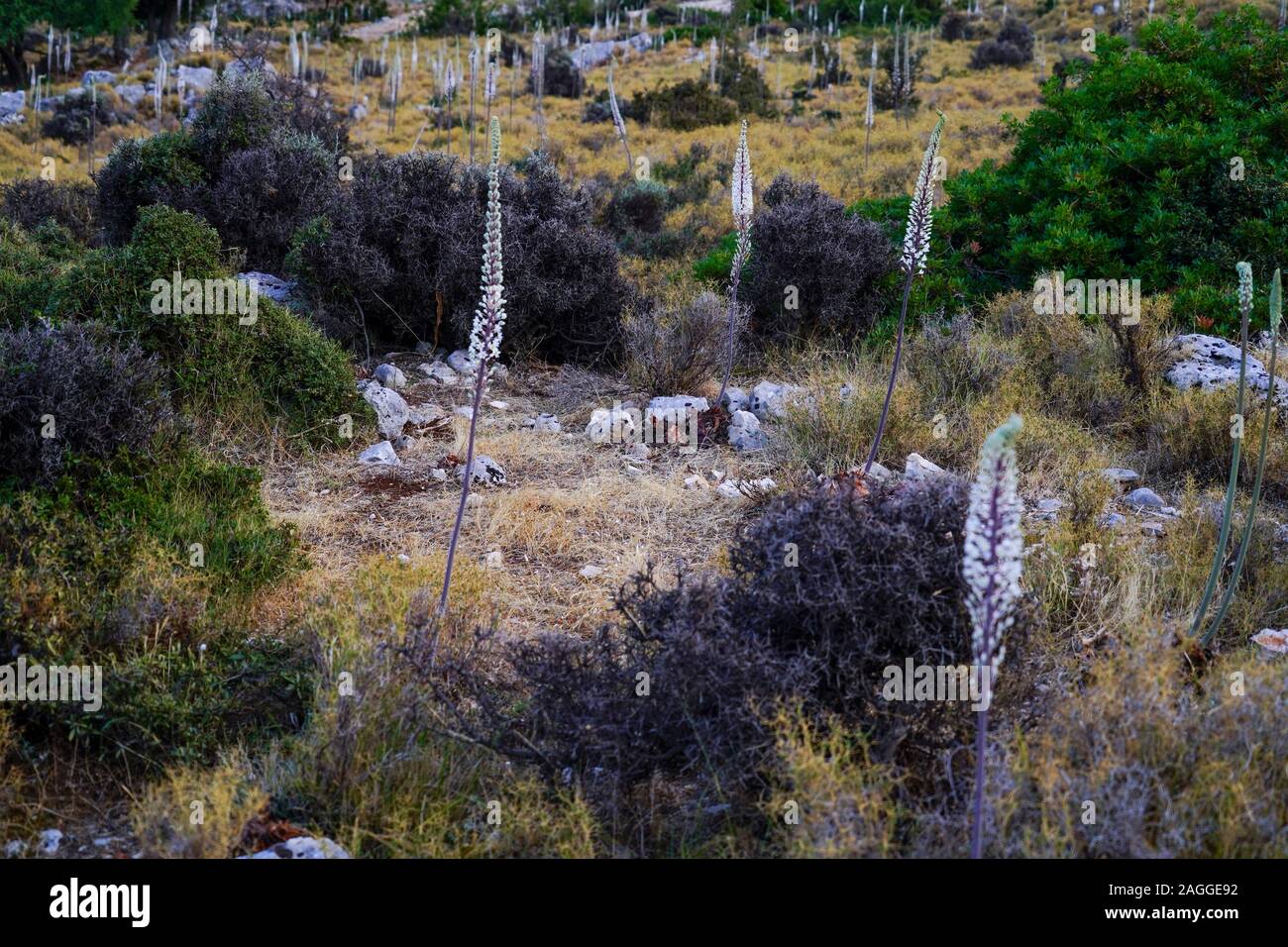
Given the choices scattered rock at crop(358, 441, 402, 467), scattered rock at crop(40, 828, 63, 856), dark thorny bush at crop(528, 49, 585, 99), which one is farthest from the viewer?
dark thorny bush at crop(528, 49, 585, 99)

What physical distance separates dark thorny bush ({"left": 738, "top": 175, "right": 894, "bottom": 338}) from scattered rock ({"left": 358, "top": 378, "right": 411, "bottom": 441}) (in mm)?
2816

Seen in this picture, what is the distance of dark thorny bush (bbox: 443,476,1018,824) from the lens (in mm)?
3152

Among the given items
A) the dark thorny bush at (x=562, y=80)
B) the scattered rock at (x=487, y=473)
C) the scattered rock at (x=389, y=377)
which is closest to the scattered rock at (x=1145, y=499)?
the scattered rock at (x=487, y=473)

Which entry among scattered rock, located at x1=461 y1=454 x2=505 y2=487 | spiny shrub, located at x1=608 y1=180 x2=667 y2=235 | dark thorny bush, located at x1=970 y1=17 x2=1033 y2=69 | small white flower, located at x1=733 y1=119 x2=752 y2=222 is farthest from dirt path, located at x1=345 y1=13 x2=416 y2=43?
scattered rock, located at x1=461 y1=454 x2=505 y2=487

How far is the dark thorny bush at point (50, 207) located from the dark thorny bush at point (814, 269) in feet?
24.8

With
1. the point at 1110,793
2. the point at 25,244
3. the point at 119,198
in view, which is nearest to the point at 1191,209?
the point at 1110,793

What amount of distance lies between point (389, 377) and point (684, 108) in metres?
14.9

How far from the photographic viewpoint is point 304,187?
9.61 metres

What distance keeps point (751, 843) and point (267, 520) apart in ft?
9.45

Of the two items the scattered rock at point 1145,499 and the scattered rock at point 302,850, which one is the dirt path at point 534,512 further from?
the scattered rock at point 1145,499

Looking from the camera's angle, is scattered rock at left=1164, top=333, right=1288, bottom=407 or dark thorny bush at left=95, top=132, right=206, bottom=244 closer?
scattered rock at left=1164, top=333, right=1288, bottom=407

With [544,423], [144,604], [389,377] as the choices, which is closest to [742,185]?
[544,423]

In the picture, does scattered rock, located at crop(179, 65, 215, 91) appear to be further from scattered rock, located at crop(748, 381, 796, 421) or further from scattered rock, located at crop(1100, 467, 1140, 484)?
scattered rock, located at crop(1100, 467, 1140, 484)

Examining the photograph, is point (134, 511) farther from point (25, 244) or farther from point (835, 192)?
point (835, 192)
